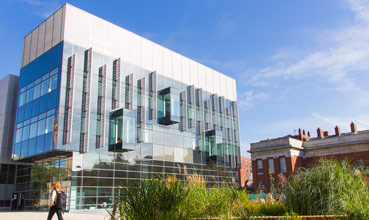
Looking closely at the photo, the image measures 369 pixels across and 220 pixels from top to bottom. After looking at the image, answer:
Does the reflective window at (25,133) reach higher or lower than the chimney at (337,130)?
lower

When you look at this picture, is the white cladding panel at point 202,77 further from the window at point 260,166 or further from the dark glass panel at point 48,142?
the window at point 260,166

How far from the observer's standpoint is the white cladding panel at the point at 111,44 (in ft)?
88.1

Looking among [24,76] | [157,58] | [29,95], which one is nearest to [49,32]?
[24,76]

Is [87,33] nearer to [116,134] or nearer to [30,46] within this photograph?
[30,46]

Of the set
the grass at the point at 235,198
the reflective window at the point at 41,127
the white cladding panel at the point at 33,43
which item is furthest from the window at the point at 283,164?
the grass at the point at 235,198

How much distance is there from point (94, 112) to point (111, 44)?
6678 mm

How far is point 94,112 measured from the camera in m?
26.5

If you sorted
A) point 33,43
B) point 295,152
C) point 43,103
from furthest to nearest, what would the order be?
point 295,152 → point 33,43 → point 43,103

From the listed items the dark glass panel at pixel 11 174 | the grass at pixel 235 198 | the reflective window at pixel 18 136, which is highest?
the reflective window at pixel 18 136

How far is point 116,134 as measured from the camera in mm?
27578

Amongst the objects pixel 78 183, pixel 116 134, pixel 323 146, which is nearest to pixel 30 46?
pixel 116 134

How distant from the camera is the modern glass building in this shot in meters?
25.0

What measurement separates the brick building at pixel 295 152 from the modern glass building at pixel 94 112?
1944 cm

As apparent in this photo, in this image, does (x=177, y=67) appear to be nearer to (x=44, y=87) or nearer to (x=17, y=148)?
(x=44, y=87)
